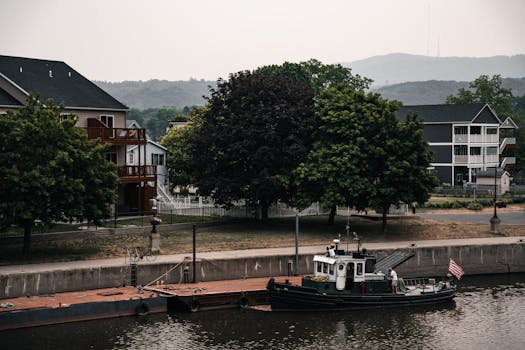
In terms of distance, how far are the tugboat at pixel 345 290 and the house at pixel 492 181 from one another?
52321 mm

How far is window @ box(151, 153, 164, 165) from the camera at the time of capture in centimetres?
9588

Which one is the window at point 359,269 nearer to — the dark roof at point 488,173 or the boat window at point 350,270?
the boat window at point 350,270

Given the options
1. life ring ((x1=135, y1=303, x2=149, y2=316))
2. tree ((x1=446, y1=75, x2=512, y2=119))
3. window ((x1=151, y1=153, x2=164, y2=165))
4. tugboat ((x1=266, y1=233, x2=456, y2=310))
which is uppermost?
tree ((x1=446, y1=75, x2=512, y2=119))

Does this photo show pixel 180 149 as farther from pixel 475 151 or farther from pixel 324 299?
pixel 324 299

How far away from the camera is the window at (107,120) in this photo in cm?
7797

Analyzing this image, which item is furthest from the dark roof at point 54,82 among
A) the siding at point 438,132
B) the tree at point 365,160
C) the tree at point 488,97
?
the tree at point 488,97

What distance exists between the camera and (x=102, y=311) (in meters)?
51.1

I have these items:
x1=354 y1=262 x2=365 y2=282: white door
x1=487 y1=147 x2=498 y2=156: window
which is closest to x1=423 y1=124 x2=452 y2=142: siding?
x1=487 y1=147 x2=498 y2=156: window

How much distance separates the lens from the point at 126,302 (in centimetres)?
5194

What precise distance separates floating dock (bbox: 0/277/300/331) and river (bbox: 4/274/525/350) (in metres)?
0.58

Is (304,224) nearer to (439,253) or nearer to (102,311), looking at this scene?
(439,253)

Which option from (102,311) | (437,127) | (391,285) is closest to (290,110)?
(391,285)

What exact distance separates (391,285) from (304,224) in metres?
21.7

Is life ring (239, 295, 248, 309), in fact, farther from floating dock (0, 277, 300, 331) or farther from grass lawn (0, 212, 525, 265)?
grass lawn (0, 212, 525, 265)
